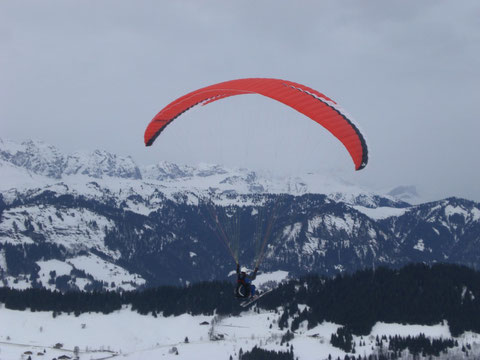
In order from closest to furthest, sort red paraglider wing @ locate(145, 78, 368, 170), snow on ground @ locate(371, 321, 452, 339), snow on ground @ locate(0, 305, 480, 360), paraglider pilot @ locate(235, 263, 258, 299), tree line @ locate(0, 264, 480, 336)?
paraglider pilot @ locate(235, 263, 258, 299), red paraglider wing @ locate(145, 78, 368, 170), snow on ground @ locate(0, 305, 480, 360), snow on ground @ locate(371, 321, 452, 339), tree line @ locate(0, 264, 480, 336)

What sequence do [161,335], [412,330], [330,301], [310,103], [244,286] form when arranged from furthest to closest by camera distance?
[330,301] → [161,335] → [412,330] → [310,103] → [244,286]

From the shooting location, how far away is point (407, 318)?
16962cm

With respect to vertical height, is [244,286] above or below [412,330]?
above

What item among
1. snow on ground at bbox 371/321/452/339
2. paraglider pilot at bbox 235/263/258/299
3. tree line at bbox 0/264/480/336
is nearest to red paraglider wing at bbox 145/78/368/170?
paraglider pilot at bbox 235/263/258/299

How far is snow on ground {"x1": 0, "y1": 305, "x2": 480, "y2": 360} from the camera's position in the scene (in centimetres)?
14375

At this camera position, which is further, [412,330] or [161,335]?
[161,335]

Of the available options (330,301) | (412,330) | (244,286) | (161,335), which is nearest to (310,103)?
(244,286)

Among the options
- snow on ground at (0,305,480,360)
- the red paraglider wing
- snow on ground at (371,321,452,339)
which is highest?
the red paraglider wing

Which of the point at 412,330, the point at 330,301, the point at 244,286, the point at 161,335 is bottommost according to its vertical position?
the point at 161,335

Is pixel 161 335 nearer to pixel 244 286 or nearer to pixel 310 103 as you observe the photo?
pixel 244 286

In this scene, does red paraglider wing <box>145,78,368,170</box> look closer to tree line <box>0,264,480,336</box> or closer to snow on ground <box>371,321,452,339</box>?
tree line <box>0,264,480,336</box>

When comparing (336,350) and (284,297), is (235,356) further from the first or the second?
(284,297)

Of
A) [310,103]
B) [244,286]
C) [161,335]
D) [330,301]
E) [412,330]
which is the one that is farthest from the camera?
[330,301]

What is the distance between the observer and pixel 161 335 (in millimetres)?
167250
